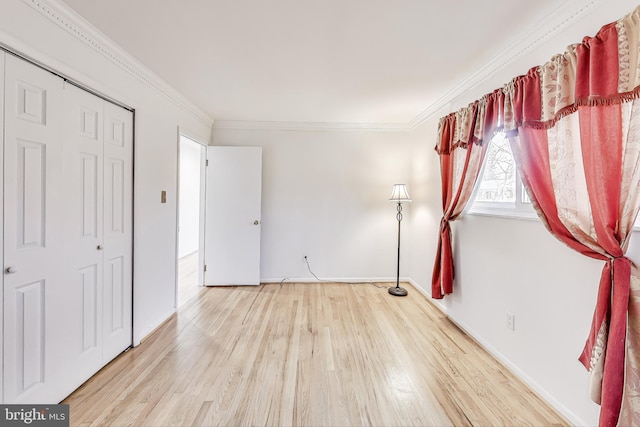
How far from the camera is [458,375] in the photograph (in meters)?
1.95

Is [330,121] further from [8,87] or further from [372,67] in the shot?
[8,87]

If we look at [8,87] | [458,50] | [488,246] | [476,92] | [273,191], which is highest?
[458,50]

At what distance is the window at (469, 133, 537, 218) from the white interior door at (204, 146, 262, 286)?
273 cm

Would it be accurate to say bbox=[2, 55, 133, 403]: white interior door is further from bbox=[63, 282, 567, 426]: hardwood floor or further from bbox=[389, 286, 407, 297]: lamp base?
bbox=[389, 286, 407, 297]: lamp base

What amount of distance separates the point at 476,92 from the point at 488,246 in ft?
4.56

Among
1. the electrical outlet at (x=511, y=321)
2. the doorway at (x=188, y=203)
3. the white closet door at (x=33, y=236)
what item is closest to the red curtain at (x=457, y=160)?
the electrical outlet at (x=511, y=321)

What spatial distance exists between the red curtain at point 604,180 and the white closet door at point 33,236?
2.93m

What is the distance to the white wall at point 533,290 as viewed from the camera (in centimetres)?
148

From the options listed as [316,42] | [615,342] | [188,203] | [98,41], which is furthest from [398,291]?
[188,203]

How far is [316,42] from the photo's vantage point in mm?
1954

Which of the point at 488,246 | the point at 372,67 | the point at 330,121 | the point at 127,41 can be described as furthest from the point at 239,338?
the point at 330,121

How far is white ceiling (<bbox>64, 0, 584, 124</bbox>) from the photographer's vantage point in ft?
5.29

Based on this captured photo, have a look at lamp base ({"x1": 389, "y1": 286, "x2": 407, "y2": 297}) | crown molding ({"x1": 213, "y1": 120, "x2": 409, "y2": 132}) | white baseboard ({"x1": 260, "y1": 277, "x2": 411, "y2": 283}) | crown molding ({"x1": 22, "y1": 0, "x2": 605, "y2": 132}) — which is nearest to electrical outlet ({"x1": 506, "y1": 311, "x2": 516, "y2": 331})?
lamp base ({"x1": 389, "y1": 286, "x2": 407, "y2": 297})

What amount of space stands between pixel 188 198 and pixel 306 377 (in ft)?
18.3
